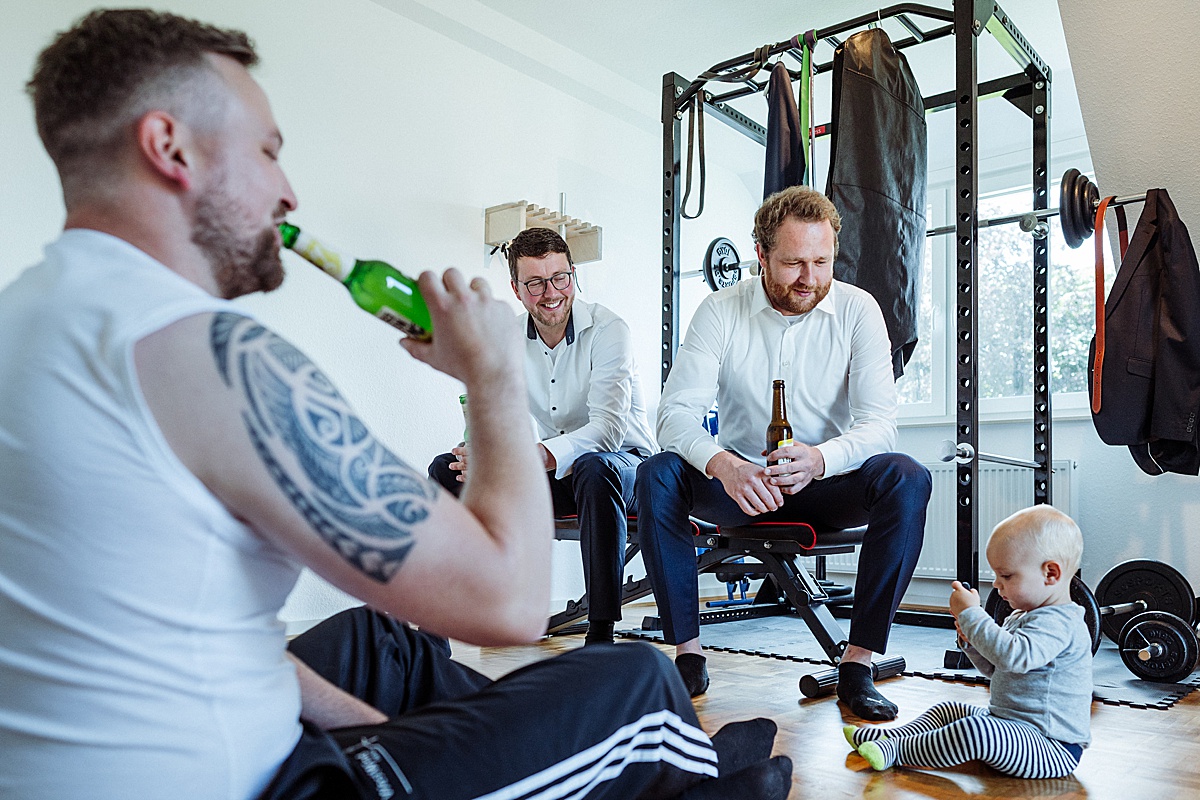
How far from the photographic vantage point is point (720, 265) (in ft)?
11.9

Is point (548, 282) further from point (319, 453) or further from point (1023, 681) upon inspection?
point (319, 453)

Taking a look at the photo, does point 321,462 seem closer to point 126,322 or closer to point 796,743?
point 126,322

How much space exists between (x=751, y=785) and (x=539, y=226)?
3056 mm

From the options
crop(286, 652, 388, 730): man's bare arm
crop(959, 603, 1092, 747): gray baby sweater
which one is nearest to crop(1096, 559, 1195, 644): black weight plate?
crop(959, 603, 1092, 747): gray baby sweater

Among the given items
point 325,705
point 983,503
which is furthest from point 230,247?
point 983,503

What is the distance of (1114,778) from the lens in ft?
4.78

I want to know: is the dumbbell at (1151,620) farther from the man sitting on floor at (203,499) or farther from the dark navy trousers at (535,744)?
the man sitting on floor at (203,499)

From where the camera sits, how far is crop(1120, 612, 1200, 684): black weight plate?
2.21 metres

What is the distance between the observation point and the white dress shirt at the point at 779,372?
2264 millimetres

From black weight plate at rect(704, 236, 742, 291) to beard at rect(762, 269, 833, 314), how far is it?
3.90ft

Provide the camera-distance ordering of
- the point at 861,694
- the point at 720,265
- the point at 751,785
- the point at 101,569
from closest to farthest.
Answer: the point at 101,569, the point at 751,785, the point at 861,694, the point at 720,265

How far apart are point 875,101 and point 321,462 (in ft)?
8.07

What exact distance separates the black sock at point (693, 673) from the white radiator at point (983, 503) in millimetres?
2265

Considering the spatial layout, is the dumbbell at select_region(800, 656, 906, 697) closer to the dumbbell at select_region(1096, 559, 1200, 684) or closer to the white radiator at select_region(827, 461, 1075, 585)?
the dumbbell at select_region(1096, 559, 1200, 684)
